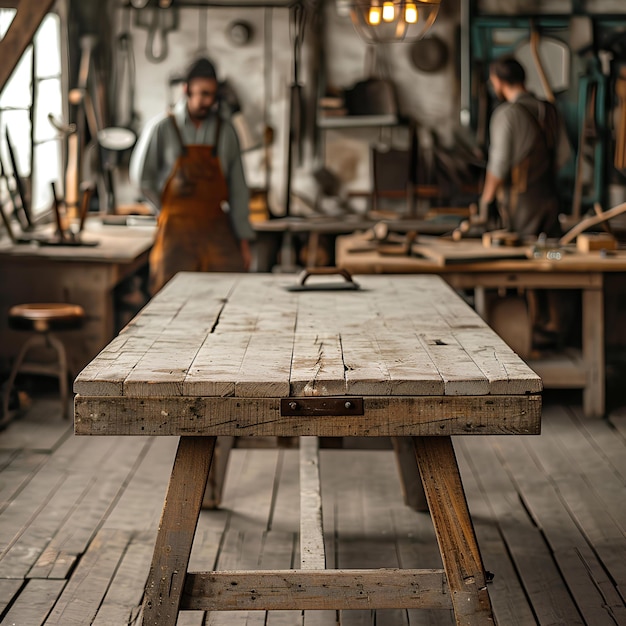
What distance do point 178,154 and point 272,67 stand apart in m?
2.97

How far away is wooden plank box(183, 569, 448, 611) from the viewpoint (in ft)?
7.86

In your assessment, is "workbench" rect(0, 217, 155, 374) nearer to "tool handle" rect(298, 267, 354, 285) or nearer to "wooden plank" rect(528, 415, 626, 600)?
"tool handle" rect(298, 267, 354, 285)

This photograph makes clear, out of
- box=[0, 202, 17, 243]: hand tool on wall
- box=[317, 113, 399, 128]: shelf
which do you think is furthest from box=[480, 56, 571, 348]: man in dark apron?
box=[0, 202, 17, 243]: hand tool on wall

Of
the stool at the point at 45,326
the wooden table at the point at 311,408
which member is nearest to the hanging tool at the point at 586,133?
the stool at the point at 45,326

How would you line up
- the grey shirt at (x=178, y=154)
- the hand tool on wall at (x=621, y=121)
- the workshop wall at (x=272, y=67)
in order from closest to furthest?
the grey shirt at (x=178, y=154) → the hand tool on wall at (x=621, y=121) → the workshop wall at (x=272, y=67)

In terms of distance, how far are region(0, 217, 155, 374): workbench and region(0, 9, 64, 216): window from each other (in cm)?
81

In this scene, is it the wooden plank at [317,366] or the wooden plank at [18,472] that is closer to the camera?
the wooden plank at [317,366]

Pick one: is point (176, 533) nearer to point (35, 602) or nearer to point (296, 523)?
point (35, 602)

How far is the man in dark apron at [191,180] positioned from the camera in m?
5.57

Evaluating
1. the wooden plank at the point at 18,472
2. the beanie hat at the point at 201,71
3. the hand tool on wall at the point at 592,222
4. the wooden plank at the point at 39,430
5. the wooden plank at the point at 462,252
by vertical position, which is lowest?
the wooden plank at the point at 18,472

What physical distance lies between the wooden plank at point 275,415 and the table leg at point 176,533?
224 millimetres

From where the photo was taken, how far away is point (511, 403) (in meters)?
2.21

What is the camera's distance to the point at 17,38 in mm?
4762

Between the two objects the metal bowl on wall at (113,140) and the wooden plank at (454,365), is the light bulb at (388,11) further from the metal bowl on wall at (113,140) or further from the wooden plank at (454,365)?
the metal bowl on wall at (113,140)
